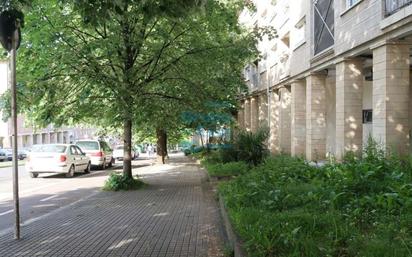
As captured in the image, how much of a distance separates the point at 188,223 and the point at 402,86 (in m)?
6.12

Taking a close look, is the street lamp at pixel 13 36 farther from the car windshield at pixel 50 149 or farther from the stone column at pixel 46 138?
the stone column at pixel 46 138

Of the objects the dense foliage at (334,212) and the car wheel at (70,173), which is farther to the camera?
the car wheel at (70,173)

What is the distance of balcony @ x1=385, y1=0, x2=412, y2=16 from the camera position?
1048 centimetres

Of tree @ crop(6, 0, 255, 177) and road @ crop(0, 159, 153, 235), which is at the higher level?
tree @ crop(6, 0, 255, 177)

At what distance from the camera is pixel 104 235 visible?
25.6 ft

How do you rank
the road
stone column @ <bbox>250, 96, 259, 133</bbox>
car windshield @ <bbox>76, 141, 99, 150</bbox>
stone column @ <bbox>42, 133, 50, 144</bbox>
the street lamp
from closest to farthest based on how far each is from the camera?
the street lamp → the road → car windshield @ <bbox>76, 141, 99, 150</bbox> → stone column @ <bbox>250, 96, 259, 133</bbox> → stone column @ <bbox>42, 133, 50, 144</bbox>

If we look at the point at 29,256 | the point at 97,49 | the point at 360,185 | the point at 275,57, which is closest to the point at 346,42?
the point at 97,49

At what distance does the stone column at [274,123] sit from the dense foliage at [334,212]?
17059 mm

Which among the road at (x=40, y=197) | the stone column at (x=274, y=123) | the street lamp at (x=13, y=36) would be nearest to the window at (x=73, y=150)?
the road at (x=40, y=197)

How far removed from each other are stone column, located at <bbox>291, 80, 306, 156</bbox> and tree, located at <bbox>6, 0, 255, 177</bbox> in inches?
219

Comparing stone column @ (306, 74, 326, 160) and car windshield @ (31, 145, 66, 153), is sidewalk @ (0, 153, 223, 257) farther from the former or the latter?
car windshield @ (31, 145, 66, 153)

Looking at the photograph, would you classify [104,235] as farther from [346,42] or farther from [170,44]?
[346,42]

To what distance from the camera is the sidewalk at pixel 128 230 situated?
6.77 m

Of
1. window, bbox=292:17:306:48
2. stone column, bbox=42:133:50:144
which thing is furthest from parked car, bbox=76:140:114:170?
stone column, bbox=42:133:50:144
